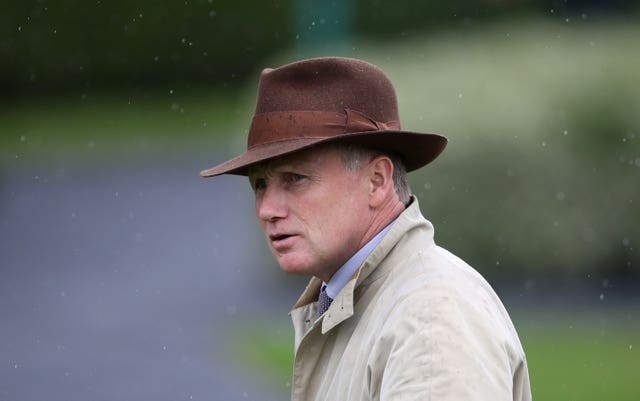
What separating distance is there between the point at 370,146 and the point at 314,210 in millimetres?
209

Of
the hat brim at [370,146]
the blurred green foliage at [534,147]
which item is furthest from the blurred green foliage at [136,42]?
the hat brim at [370,146]

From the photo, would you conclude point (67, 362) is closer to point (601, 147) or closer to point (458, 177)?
point (458, 177)

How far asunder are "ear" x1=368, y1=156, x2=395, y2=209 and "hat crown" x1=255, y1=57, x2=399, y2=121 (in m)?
0.11

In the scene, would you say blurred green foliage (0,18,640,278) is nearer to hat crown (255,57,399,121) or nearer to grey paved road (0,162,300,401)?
grey paved road (0,162,300,401)

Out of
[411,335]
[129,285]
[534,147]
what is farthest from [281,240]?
[129,285]

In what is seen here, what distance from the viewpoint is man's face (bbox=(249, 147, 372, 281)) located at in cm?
284

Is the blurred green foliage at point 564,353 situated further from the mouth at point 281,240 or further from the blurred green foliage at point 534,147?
the mouth at point 281,240

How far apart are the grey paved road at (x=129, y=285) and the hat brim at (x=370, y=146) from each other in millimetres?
4814

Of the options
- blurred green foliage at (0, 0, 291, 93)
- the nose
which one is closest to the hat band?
the nose

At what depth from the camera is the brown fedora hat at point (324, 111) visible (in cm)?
279

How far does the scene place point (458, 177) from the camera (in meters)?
9.54

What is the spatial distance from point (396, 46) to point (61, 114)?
13.6 metres

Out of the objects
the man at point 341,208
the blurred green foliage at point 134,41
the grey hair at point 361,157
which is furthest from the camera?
the blurred green foliage at point 134,41

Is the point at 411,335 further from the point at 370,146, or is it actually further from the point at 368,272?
the point at 370,146
